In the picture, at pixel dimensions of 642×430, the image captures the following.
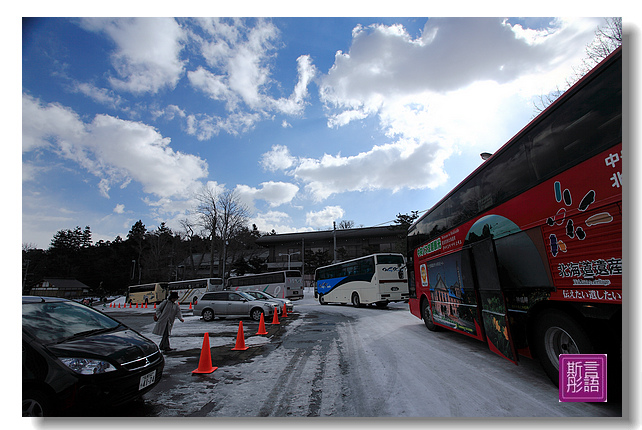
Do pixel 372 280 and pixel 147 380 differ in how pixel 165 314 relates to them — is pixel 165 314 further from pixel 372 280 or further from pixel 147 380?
pixel 372 280

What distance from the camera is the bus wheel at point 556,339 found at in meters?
3.42

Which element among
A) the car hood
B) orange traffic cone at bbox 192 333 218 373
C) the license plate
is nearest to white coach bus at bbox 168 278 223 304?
orange traffic cone at bbox 192 333 218 373

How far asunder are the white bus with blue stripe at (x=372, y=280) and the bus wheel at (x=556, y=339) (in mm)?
11212

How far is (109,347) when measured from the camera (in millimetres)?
3672

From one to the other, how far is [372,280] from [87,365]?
16.4 metres

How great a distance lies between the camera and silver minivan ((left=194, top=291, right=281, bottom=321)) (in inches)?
535

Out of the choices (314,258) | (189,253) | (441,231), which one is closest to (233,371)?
(441,231)

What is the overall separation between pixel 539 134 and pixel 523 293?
89.8 inches

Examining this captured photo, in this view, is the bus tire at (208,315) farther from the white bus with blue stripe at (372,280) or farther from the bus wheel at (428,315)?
the bus wheel at (428,315)

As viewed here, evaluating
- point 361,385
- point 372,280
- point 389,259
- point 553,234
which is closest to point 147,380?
point 361,385

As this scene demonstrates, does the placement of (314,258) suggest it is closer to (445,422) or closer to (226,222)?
(226,222)

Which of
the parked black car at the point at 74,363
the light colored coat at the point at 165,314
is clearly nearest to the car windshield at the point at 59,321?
the parked black car at the point at 74,363

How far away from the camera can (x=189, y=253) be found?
47.4 m

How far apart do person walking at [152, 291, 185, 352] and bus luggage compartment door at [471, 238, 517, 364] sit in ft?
22.1
